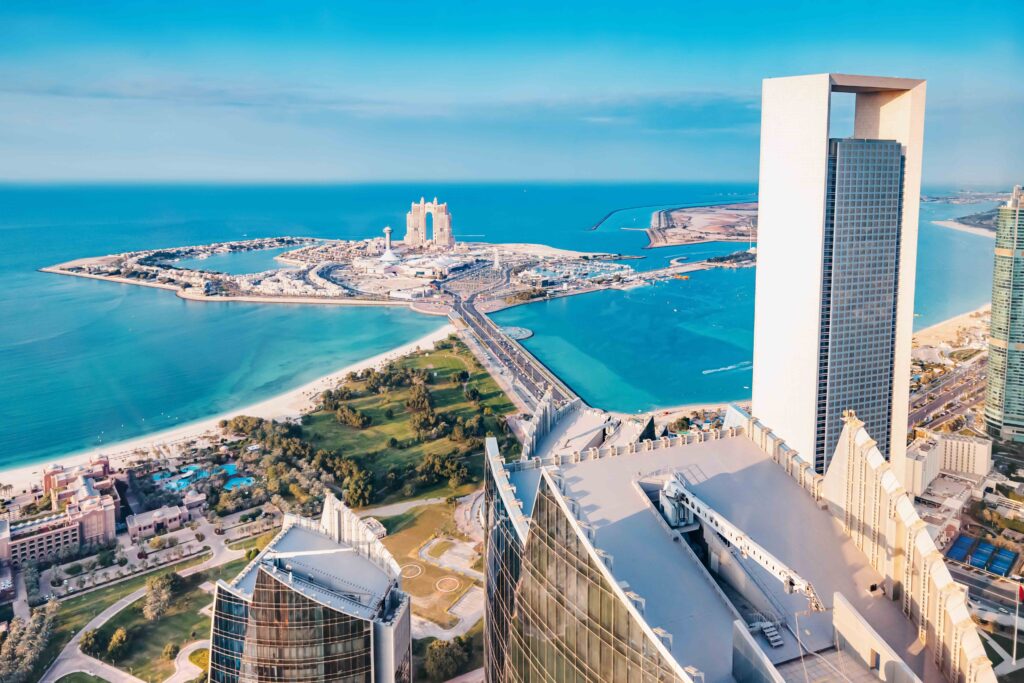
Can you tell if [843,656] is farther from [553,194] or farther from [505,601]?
[553,194]

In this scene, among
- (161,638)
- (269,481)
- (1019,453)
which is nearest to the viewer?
(161,638)

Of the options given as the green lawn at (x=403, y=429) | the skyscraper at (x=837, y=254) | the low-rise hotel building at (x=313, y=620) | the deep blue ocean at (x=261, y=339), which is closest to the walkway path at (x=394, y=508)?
the green lawn at (x=403, y=429)

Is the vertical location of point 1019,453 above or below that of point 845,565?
below

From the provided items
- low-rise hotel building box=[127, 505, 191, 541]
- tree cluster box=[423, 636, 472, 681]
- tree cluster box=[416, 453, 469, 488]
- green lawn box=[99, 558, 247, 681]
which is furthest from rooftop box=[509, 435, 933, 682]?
low-rise hotel building box=[127, 505, 191, 541]

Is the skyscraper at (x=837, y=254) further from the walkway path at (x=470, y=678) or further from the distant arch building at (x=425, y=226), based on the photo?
the distant arch building at (x=425, y=226)

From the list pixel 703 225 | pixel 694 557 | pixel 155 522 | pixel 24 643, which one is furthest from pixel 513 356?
pixel 703 225

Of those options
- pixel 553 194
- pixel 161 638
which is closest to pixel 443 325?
pixel 161 638
